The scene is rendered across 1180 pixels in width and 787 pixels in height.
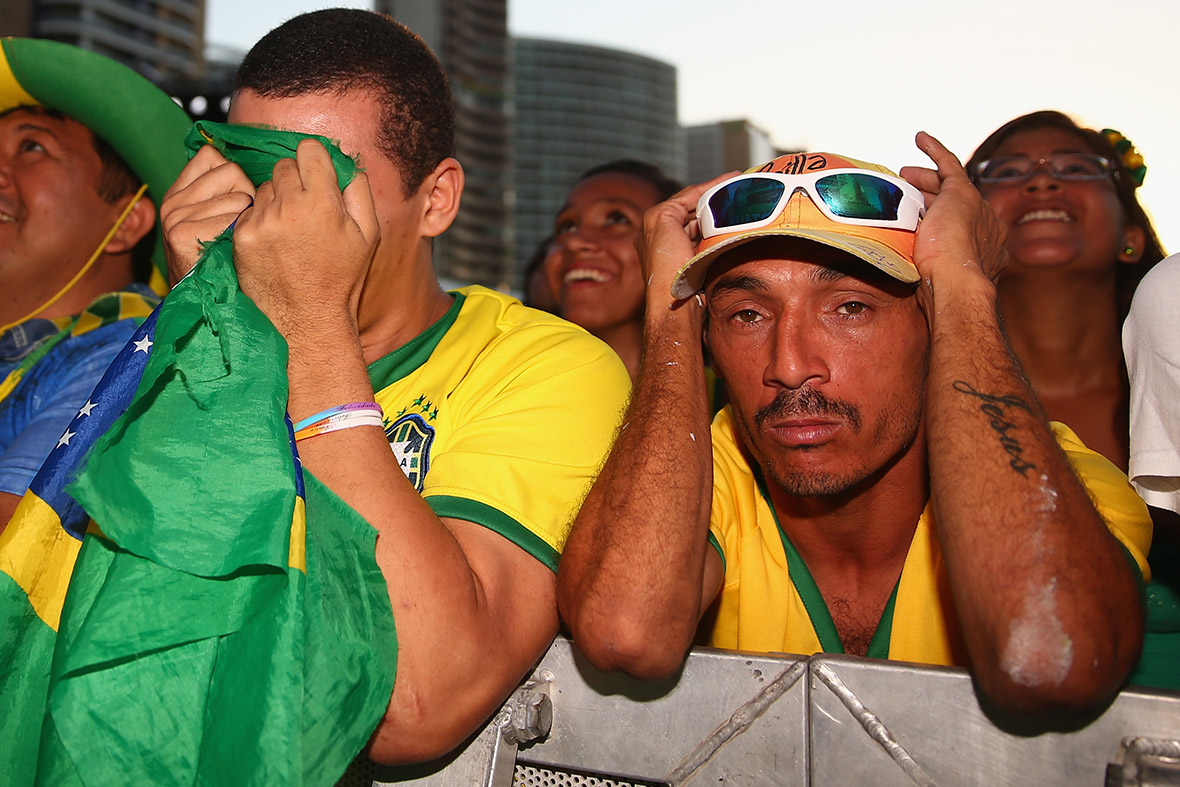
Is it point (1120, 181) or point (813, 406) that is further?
point (1120, 181)

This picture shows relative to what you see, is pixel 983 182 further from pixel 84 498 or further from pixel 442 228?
pixel 84 498

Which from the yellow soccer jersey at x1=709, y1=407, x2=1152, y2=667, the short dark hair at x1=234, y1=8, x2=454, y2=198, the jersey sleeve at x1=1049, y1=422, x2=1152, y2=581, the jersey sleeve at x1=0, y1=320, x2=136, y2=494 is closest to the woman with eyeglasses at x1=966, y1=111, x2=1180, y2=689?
the yellow soccer jersey at x1=709, y1=407, x2=1152, y2=667

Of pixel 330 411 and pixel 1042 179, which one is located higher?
pixel 1042 179

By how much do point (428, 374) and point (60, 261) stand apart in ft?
6.09

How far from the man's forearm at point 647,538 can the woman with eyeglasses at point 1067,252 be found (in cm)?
203

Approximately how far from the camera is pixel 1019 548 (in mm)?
1639

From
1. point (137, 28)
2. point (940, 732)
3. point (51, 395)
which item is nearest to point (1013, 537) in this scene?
point (940, 732)

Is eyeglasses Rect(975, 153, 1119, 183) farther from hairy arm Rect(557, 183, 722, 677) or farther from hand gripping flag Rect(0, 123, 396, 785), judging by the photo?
hand gripping flag Rect(0, 123, 396, 785)

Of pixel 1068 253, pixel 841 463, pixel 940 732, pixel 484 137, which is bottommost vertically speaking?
pixel 484 137

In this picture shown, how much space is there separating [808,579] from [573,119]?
101 m

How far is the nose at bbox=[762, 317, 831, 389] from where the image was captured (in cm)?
220

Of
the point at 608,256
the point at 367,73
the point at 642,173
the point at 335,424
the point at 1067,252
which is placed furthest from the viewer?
the point at 642,173

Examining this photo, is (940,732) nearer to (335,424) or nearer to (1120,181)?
(335,424)

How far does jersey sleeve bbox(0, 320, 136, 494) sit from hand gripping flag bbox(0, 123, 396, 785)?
754mm
